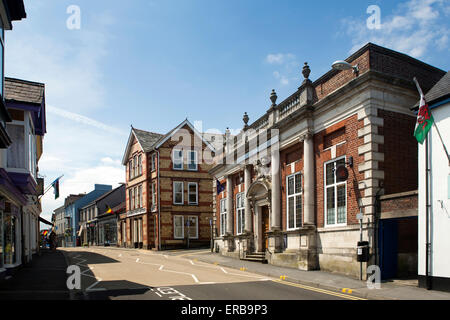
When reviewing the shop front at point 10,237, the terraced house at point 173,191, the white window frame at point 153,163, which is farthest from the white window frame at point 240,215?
the white window frame at point 153,163

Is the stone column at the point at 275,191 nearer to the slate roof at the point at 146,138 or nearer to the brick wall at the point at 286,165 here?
the brick wall at the point at 286,165

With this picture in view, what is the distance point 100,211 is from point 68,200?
79.0 feet

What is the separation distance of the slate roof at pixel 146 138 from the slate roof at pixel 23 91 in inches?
931

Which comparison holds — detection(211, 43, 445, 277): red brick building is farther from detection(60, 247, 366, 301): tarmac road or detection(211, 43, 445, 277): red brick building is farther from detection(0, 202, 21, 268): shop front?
detection(0, 202, 21, 268): shop front

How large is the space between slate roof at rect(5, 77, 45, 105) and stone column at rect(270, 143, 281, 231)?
11540 mm

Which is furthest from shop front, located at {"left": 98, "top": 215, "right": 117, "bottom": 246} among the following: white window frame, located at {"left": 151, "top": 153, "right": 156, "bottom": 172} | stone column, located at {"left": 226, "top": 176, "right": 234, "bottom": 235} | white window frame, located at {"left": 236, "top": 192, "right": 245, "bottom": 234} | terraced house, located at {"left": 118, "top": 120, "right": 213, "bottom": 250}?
white window frame, located at {"left": 236, "top": 192, "right": 245, "bottom": 234}

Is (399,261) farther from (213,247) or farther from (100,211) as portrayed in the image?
(100,211)

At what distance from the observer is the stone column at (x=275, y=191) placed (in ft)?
67.8

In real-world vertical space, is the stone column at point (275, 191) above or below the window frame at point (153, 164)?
below

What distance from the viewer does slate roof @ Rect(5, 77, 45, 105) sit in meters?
15.5

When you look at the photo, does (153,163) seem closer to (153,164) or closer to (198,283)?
(153,164)

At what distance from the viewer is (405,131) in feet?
51.9

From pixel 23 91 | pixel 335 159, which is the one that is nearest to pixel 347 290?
pixel 335 159
